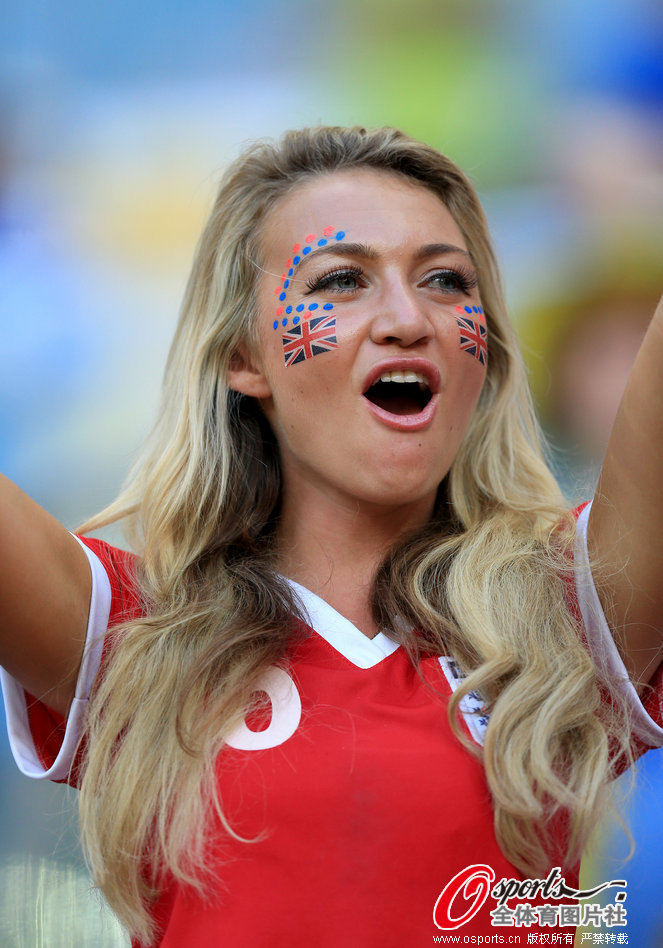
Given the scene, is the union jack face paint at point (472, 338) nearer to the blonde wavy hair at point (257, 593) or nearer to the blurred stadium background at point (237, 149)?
the blonde wavy hair at point (257, 593)

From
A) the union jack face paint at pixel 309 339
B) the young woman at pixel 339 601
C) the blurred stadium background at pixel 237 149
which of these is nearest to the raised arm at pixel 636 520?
the young woman at pixel 339 601

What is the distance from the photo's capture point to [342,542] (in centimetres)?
167

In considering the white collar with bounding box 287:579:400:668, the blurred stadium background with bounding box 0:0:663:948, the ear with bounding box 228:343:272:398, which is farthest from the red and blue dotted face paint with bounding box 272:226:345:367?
the blurred stadium background with bounding box 0:0:663:948

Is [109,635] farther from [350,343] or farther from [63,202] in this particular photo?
[63,202]

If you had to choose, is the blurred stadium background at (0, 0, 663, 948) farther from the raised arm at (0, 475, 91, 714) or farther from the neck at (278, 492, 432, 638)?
the raised arm at (0, 475, 91, 714)

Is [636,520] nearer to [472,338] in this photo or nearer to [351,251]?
[472,338]

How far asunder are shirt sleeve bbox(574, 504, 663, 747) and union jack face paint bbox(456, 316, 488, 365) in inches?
12.8

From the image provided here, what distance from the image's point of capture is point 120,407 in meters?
2.49

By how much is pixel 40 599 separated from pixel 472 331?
0.79m

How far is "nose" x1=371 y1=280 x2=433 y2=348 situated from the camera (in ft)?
5.01

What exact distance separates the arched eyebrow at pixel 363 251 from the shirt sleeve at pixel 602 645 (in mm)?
493

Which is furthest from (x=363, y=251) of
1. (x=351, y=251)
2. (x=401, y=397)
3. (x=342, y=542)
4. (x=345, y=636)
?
(x=345, y=636)

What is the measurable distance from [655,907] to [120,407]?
5.39 feet

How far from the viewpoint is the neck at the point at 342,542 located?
1631 millimetres
